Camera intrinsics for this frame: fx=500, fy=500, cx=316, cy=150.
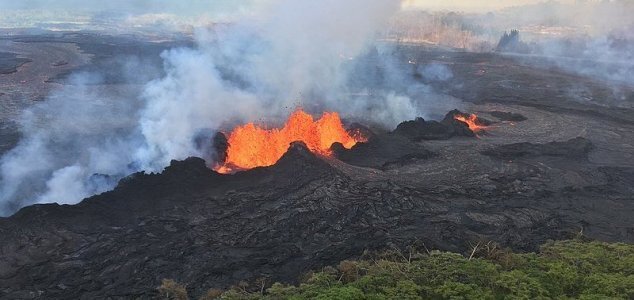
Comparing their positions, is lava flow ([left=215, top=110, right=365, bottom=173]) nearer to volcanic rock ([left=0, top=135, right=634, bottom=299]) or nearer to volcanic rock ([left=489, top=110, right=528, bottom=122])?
volcanic rock ([left=0, top=135, right=634, bottom=299])

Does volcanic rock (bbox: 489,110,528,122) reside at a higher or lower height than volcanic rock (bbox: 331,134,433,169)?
lower

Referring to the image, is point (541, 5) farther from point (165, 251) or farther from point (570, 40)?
point (165, 251)

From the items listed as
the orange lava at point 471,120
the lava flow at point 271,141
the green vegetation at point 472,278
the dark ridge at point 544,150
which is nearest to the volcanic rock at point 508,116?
the orange lava at point 471,120

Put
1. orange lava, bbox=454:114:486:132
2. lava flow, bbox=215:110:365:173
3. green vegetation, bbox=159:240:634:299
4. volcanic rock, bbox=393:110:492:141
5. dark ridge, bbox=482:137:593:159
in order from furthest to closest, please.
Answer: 1. orange lava, bbox=454:114:486:132
2. volcanic rock, bbox=393:110:492:141
3. dark ridge, bbox=482:137:593:159
4. lava flow, bbox=215:110:365:173
5. green vegetation, bbox=159:240:634:299

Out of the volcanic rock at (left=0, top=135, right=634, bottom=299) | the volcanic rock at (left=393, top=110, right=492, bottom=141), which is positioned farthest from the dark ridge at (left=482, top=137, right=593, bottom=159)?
the volcanic rock at (left=0, top=135, right=634, bottom=299)

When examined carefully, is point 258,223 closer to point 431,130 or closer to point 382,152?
point 382,152

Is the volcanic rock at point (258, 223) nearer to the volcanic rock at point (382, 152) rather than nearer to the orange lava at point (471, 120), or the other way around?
the volcanic rock at point (382, 152)

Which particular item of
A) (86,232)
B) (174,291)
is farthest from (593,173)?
(86,232)
